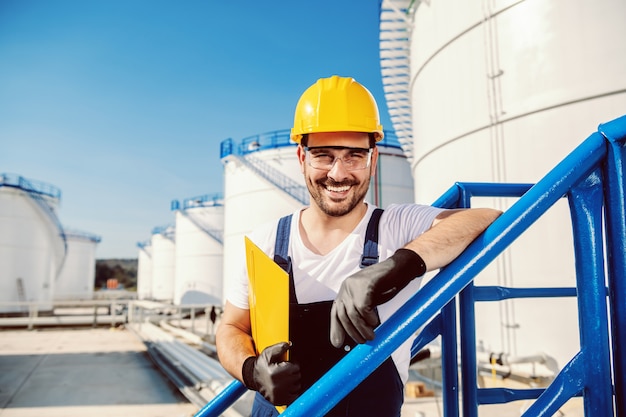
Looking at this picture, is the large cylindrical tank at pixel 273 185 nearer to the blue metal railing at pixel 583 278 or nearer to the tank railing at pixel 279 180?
the tank railing at pixel 279 180

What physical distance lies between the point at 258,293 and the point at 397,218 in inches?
21.4

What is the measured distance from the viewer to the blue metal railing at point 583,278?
3.15 feet

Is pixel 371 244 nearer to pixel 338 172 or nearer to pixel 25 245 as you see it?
pixel 338 172

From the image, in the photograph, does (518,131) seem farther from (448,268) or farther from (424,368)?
(448,268)

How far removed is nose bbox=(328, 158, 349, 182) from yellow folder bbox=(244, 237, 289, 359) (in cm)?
38

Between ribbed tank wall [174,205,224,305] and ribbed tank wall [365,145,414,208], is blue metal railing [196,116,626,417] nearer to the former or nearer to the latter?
ribbed tank wall [365,145,414,208]

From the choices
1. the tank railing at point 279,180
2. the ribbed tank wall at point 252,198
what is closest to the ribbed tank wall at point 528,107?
the tank railing at point 279,180

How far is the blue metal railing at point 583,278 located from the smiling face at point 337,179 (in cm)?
50

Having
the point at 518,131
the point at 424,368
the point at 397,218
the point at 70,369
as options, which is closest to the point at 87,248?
the point at 70,369

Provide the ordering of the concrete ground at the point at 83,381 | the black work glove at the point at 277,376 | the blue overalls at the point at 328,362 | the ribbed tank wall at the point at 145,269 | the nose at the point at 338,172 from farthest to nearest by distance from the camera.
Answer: the ribbed tank wall at the point at 145,269 → the concrete ground at the point at 83,381 → the nose at the point at 338,172 → the blue overalls at the point at 328,362 → the black work glove at the point at 277,376

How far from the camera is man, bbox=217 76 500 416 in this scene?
1214 mm

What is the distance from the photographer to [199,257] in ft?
81.0

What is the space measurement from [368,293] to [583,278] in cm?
59

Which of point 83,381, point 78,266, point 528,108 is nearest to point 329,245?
point 528,108
